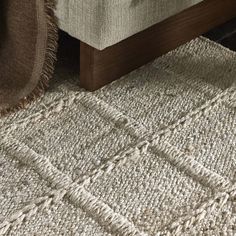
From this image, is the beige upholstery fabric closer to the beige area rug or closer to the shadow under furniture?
the shadow under furniture

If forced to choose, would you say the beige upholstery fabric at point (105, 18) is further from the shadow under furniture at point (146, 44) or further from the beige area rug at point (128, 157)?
the beige area rug at point (128, 157)

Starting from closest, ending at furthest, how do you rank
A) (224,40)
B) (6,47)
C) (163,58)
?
(6,47)
(163,58)
(224,40)

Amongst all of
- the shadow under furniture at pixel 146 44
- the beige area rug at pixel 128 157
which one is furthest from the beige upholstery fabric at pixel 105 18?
the beige area rug at pixel 128 157

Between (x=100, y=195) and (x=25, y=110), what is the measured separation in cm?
26

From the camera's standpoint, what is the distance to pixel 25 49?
118 centimetres

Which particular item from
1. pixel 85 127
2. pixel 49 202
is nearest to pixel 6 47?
pixel 85 127

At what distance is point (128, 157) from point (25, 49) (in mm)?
285

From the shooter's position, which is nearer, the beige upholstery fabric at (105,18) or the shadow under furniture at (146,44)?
the beige upholstery fabric at (105,18)

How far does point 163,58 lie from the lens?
134 cm

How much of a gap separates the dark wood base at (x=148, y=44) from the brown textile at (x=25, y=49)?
0.07 m

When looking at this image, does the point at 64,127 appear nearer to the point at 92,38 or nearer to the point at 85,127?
the point at 85,127

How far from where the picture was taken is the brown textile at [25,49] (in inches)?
45.2

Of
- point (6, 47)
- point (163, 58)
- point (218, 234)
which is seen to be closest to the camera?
point (218, 234)

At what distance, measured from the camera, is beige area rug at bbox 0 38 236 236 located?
96 cm
